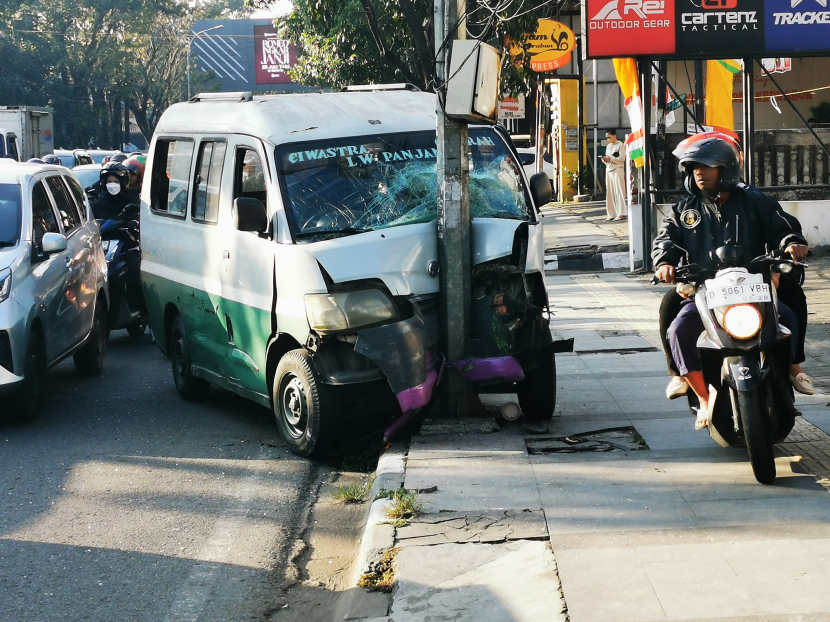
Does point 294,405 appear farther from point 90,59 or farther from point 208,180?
point 90,59

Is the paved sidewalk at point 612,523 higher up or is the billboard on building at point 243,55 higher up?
the billboard on building at point 243,55

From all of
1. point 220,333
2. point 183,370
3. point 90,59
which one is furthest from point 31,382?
point 90,59

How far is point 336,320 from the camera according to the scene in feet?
20.6

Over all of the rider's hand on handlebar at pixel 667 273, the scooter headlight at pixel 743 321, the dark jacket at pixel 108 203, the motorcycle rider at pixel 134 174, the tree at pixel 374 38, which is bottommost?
the scooter headlight at pixel 743 321

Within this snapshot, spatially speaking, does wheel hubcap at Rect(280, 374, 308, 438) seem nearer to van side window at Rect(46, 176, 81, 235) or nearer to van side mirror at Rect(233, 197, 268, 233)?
van side mirror at Rect(233, 197, 268, 233)

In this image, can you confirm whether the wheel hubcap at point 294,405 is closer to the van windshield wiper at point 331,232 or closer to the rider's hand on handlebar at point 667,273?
the van windshield wiper at point 331,232

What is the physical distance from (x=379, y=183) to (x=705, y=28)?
808cm

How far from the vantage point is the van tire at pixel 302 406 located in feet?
21.1

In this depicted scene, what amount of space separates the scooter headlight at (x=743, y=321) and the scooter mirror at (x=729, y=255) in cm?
32

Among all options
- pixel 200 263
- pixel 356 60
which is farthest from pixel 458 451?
pixel 356 60

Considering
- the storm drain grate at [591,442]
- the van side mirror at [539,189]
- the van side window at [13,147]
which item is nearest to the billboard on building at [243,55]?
the van side window at [13,147]

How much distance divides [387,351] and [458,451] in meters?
0.69

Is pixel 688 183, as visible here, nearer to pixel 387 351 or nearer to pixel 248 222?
pixel 387 351

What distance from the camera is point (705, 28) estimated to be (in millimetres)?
13641
